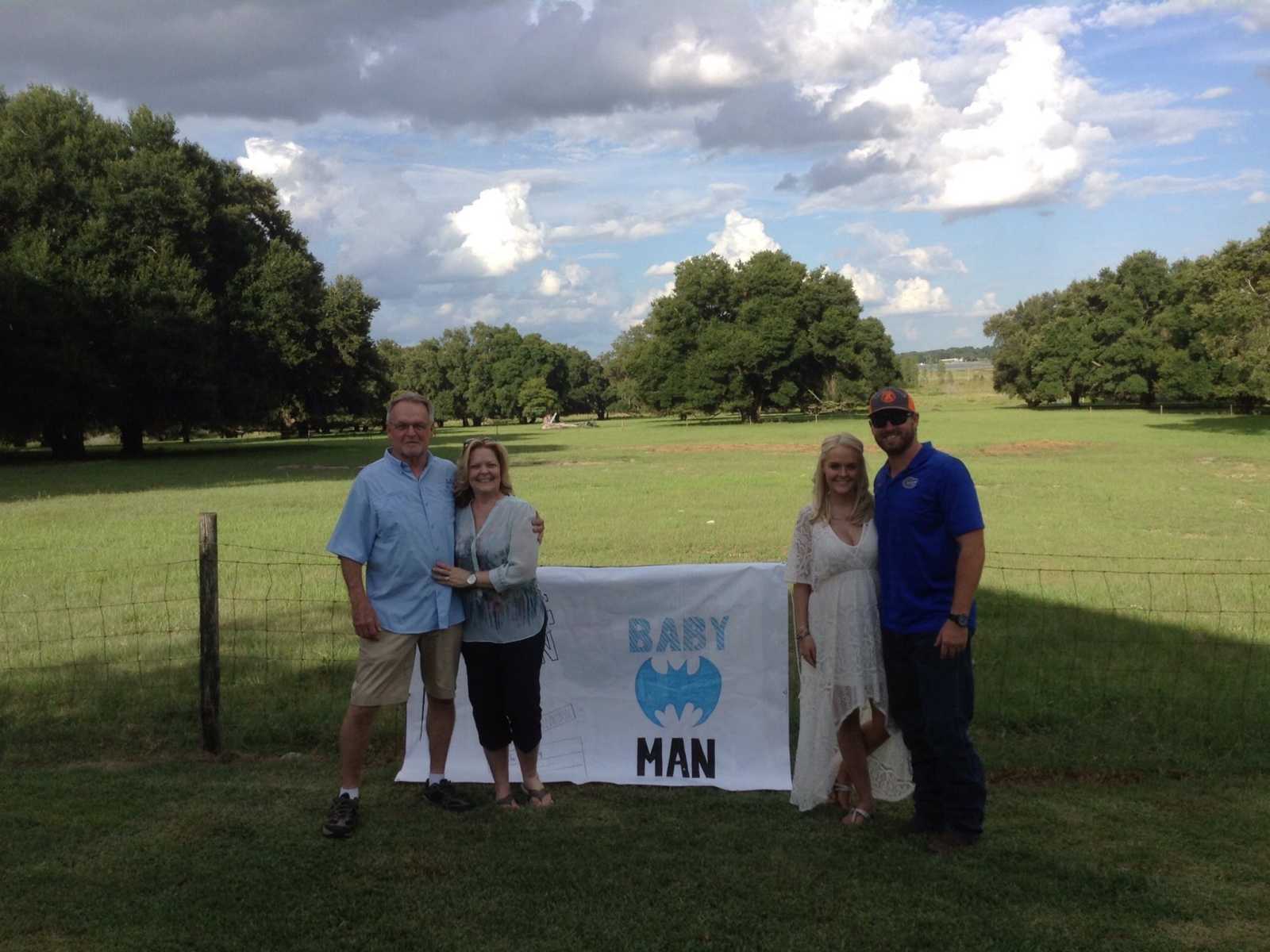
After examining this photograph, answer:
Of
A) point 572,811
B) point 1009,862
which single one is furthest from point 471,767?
point 1009,862

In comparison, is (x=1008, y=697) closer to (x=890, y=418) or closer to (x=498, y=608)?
(x=890, y=418)

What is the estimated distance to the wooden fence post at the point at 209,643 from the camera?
6328 millimetres

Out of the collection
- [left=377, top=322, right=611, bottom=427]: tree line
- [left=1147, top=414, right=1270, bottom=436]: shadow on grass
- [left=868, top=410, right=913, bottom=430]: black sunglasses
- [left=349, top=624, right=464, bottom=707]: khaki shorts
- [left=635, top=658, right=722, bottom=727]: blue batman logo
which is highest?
[left=377, top=322, right=611, bottom=427]: tree line

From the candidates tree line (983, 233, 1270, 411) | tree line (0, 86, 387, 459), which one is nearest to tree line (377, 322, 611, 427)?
tree line (983, 233, 1270, 411)

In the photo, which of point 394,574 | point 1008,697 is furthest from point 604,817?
point 1008,697

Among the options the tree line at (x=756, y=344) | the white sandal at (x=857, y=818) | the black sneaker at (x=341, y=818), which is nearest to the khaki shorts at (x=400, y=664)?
the black sneaker at (x=341, y=818)

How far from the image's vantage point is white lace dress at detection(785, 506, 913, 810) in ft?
16.5

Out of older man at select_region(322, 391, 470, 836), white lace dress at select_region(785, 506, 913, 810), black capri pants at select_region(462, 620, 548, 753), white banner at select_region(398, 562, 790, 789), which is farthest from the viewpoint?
white banner at select_region(398, 562, 790, 789)

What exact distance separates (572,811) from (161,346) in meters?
38.5

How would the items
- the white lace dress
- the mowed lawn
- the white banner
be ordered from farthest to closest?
1. the white banner
2. the white lace dress
3. the mowed lawn

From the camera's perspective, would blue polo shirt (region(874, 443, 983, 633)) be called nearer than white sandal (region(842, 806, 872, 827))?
Yes

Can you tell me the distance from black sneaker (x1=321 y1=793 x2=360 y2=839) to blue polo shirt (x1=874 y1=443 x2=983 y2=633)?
274 cm

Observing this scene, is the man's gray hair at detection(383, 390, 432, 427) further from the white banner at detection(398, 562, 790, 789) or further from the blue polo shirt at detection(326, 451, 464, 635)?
the white banner at detection(398, 562, 790, 789)

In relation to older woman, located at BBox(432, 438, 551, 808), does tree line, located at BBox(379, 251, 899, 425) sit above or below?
above
